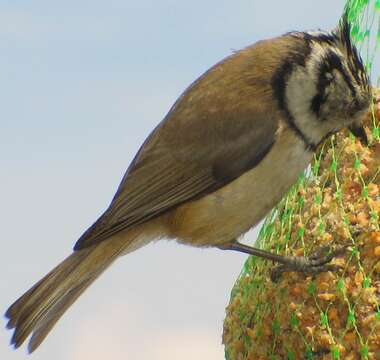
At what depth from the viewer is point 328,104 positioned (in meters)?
4.70

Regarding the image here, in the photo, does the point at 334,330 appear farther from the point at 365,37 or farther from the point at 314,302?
the point at 365,37

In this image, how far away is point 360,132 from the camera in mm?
4320

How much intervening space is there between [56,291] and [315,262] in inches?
59.6

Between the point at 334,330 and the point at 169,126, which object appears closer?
the point at 334,330

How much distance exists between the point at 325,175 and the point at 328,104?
479mm

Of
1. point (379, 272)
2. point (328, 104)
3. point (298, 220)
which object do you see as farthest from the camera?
point (328, 104)

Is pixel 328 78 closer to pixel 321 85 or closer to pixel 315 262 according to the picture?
pixel 321 85

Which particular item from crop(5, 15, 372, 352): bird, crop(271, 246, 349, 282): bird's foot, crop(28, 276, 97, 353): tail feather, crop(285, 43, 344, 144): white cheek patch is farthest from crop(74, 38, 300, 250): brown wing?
crop(271, 246, 349, 282): bird's foot

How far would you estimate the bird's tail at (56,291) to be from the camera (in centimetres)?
477

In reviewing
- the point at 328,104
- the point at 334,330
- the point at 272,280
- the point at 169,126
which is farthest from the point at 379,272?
the point at 169,126

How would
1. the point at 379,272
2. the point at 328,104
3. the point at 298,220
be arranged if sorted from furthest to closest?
the point at 328,104 → the point at 298,220 → the point at 379,272

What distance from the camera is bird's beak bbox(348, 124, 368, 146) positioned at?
4285mm

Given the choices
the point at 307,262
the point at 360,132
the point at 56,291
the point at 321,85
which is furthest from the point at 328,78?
the point at 56,291

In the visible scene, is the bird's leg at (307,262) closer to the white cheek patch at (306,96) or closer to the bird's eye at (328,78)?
the white cheek patch at (306,96)
